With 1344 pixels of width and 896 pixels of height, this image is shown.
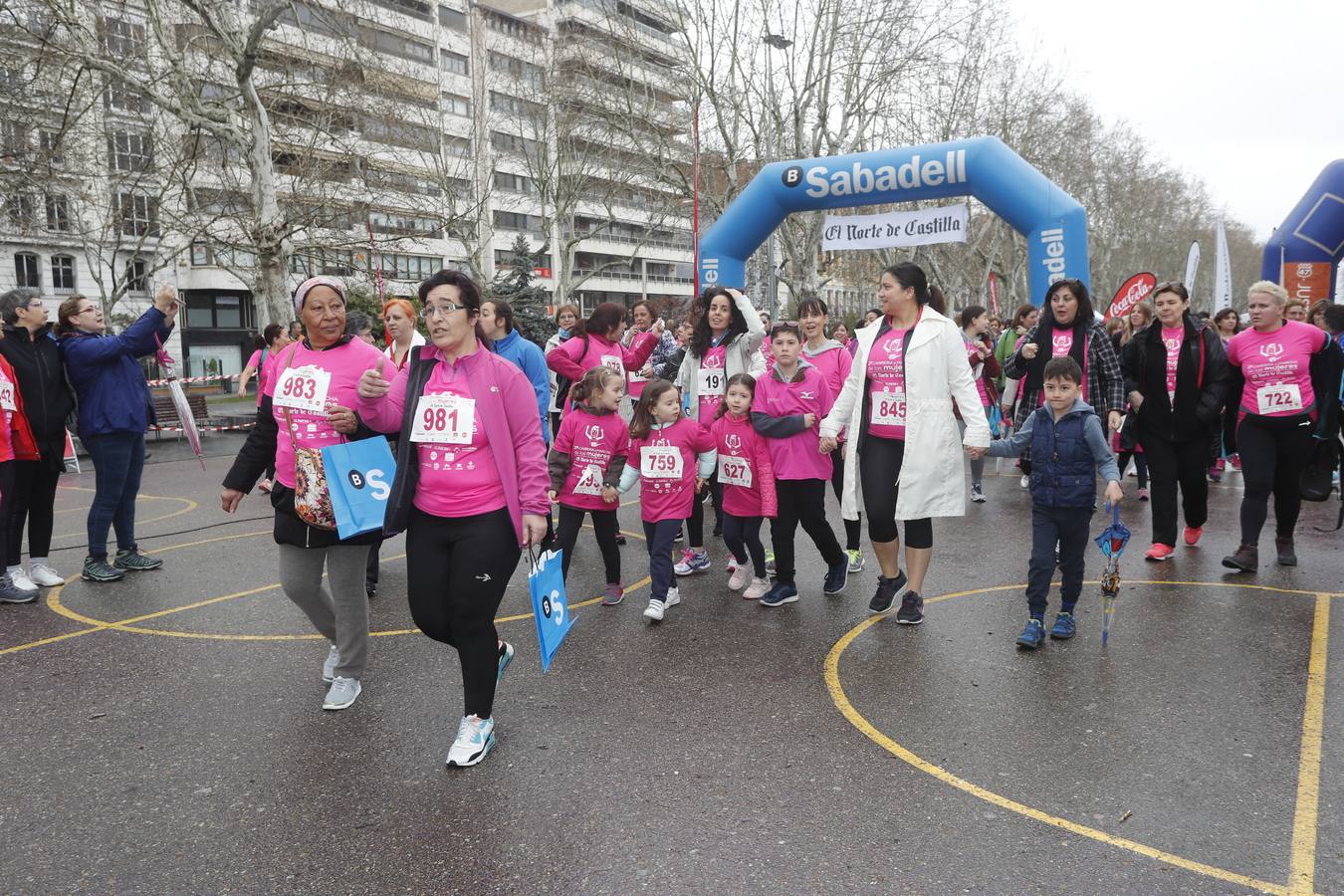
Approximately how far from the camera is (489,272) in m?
60.4

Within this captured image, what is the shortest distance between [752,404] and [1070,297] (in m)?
2.87

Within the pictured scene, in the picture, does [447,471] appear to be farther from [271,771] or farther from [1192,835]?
[1192,835]

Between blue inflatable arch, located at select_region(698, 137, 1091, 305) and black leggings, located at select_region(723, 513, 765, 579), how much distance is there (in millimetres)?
6709

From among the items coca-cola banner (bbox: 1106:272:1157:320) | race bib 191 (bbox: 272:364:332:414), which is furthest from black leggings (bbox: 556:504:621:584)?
coca-cola banner (bbox: 1106:272:1157:320)

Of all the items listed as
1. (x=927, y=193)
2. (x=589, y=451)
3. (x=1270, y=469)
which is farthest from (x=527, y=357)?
(x=927, y=193)

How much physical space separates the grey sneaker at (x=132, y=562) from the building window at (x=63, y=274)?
4120cm

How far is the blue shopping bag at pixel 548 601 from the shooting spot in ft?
12.0

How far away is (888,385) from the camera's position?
5.42 m

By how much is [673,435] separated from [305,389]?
2.39 metres

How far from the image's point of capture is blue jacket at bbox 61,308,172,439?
654cm

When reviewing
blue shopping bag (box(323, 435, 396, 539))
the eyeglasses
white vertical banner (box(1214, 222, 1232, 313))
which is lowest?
blue shopping bag (box(323, 435, 396, 539))

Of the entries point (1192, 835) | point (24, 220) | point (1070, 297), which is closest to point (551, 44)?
point (24, 220)

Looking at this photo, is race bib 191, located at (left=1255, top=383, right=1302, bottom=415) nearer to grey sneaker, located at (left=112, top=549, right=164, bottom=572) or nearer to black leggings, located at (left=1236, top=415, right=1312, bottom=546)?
black leggings, located at (left=1236, top=415, right=1312, bottom=546)

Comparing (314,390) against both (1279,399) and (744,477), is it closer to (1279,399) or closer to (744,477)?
(744,477)
